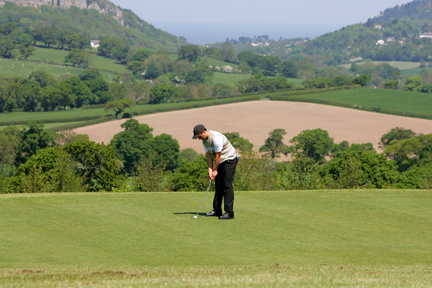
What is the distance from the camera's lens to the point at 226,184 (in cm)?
1512

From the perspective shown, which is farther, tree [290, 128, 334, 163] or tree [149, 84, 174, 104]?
tree [149, 84, 174, 104]

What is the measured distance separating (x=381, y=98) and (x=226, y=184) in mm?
149698

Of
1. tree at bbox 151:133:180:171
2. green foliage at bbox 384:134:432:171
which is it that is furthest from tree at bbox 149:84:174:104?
green foliage at bbox 384:134:432:171

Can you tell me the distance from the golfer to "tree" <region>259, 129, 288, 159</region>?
96.3m

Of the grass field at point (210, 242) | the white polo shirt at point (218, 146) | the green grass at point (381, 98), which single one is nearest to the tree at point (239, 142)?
the green grass at point (381, 98)

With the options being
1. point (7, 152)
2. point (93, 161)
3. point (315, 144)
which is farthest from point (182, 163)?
point (315, 144)

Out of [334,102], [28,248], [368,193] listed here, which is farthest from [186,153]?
[28,248]

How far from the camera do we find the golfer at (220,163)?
48.1 ft

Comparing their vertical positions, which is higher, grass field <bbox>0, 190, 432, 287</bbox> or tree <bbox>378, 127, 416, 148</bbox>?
grass field <bbox>0, 190, 432, 287</bbox>

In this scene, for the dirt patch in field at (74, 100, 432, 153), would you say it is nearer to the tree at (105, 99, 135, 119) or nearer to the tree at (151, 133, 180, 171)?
the tree at (151, 133, 180, 171)

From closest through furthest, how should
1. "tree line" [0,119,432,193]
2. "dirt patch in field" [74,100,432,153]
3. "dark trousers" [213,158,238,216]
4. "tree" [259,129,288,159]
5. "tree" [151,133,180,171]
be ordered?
1. "dark trousers" [213,158,238,216]
2. "tree line" [0,119,432,193]
3. "tree" [151,133,180,171]
4. "tree" [259,129,288,159]
5. "dirt patch in field" [74,100,432,153]

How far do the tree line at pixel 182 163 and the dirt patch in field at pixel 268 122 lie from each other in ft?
18.7

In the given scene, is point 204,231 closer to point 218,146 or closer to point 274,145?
point 218,146

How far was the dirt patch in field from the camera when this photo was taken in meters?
118
